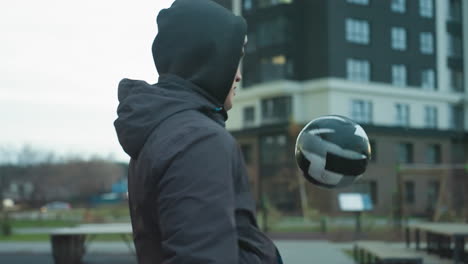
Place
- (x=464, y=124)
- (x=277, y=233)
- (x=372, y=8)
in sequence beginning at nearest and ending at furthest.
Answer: (x=277, y=233) → (x=372, y=8) → (x=464, y=124)

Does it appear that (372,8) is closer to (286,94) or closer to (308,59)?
(308,59)

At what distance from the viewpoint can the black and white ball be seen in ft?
5.53

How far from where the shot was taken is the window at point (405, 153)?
42.9 meters

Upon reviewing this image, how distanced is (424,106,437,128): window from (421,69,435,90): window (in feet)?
4.73

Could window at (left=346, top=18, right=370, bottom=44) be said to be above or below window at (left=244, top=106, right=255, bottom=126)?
above

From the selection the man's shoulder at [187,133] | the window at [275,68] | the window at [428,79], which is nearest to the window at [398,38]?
the window at [428,79]

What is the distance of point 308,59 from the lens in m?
41.5

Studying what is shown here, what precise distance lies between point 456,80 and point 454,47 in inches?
92.0

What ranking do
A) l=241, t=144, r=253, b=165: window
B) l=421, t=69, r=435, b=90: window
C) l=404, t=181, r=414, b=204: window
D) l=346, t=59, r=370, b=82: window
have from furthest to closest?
l=241, t=144, r=253, b=165: window → l=421, t=69, r=435, b=90: window → l=404, t=181, r=414, b=204: window → l=346, t=59, r=370, b=82: window

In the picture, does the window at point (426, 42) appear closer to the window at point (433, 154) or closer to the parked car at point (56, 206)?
the window at point (433, 154)

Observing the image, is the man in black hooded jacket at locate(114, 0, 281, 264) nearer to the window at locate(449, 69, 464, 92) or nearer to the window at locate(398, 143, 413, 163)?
the window at locate(398, 143, 413, 163)

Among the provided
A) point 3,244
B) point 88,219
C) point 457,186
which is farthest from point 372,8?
point 3,244

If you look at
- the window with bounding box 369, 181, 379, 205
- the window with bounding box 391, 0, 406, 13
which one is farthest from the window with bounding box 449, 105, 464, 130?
the window with bounding box 391, 0, 406, 13

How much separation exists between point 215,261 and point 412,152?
43.7 metres
